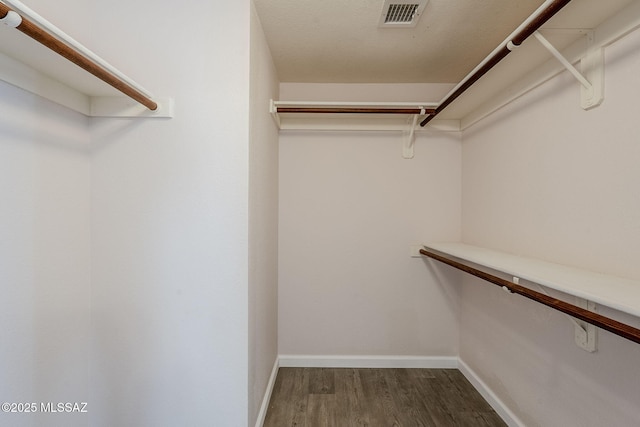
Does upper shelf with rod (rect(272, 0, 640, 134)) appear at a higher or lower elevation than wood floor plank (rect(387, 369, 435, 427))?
higher

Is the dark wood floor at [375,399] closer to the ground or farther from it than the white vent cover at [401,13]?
closer to the ground

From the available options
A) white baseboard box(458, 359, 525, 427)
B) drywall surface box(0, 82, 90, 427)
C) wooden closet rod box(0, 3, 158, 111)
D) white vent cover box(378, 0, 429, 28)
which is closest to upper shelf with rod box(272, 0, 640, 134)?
white vent cover box(378, 0, 429, 28)

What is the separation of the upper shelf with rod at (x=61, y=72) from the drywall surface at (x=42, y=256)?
0.20 ft

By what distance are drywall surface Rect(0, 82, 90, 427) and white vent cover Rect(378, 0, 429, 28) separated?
1581 mm

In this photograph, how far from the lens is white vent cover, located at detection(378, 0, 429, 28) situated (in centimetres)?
136

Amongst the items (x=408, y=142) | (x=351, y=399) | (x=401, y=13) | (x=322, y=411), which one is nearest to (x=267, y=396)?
(x=322, y=411)

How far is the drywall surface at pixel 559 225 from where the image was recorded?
3.30ft

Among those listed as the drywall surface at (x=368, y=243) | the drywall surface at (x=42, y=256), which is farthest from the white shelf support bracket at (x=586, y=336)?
the drywall surface at (x=42, y=256)

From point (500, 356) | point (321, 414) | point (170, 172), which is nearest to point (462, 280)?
point (500, 356)

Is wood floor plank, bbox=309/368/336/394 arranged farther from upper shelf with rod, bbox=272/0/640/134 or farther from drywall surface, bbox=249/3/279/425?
upper shelf with rod, bbox=272/0/640/134

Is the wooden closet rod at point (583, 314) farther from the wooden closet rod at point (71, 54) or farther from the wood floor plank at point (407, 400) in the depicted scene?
the wooden closet rod at point (71, 54)

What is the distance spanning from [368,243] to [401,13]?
152cm

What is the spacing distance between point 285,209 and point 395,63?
4.40 ft

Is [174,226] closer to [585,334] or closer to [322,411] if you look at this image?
[322,411]
